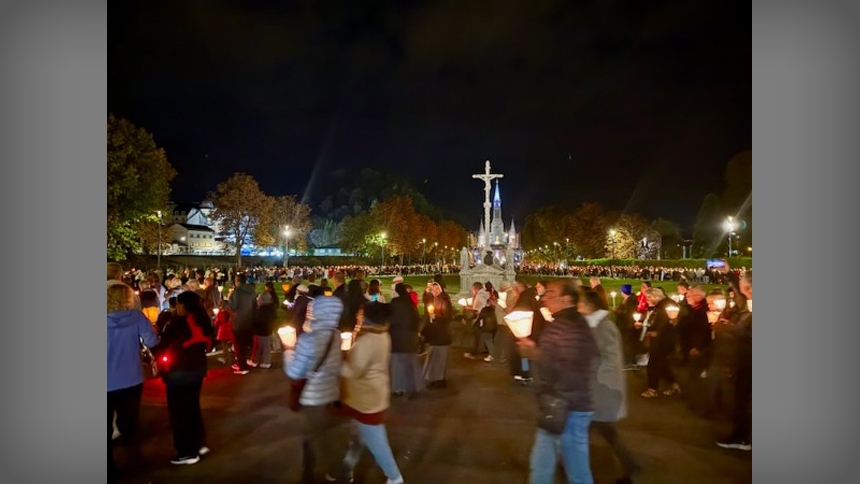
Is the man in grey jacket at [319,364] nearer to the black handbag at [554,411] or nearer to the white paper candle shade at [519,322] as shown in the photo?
the black handbag at [554,411]

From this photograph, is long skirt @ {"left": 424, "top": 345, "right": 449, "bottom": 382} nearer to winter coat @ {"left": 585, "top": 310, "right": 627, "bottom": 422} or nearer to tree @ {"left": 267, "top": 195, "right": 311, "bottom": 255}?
winter coat @ {"left": 585, "top": 310, "right": 627, "bottom": 422}

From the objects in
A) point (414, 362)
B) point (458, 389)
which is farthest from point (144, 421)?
point (458, 389)

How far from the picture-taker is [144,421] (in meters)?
8.23

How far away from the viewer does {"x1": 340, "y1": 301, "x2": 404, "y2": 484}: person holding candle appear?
214 inches

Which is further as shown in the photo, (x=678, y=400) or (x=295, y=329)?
(x=678, y=400)

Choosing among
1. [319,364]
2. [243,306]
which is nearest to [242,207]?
[243,306]

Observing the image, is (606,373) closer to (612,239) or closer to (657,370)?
(657,370)

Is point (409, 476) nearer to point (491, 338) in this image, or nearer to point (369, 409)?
point (369, 409)

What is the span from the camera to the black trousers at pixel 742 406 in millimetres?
7133

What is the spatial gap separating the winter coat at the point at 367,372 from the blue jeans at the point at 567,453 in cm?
146

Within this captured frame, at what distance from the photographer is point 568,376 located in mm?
4902

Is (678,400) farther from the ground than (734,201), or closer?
closer

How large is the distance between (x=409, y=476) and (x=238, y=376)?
20.1 ft

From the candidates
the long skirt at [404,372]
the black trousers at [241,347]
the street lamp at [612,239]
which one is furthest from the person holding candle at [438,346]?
the street lamp at [612,239]
